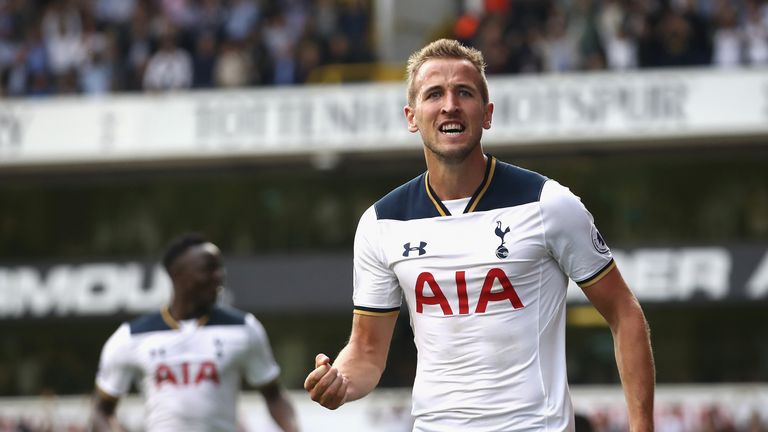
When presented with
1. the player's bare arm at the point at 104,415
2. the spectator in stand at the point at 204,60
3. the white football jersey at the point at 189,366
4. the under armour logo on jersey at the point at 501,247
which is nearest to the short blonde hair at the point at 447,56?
the under armour logo on jersey at the point at 501,247

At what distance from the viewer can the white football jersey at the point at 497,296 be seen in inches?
193

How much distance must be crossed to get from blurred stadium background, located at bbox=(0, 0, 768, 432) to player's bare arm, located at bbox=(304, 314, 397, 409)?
1549cm

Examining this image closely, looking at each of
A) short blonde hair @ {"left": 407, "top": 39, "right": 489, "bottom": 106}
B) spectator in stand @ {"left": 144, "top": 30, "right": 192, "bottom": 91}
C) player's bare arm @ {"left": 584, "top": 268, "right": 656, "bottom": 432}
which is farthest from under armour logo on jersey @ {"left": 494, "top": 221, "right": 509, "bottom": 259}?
spectator in stand @ {"left": 144, "top": 30, "right": 192, "bottom": 91}

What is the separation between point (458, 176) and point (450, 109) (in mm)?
277

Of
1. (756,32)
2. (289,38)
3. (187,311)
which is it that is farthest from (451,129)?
(289,38)

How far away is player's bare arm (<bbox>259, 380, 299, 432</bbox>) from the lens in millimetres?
8648

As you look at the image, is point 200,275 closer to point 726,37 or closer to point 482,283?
point 482,283

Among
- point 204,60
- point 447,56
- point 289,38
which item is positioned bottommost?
point 447,56

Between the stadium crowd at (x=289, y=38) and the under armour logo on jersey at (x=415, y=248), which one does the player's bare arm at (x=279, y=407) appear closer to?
the under armour logo on jersey at (x=415, y=248)

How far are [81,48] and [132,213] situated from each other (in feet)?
10.3

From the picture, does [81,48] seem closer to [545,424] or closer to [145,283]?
[145,283]

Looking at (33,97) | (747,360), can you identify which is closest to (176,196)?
(33,97)

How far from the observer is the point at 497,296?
498cm

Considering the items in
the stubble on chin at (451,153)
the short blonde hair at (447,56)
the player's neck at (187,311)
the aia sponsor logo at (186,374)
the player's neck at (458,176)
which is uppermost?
the short blonde hair at (447,56)
